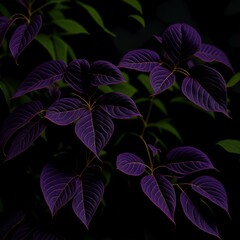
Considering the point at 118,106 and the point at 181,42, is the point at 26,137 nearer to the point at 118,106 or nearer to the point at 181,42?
the point at 118,106

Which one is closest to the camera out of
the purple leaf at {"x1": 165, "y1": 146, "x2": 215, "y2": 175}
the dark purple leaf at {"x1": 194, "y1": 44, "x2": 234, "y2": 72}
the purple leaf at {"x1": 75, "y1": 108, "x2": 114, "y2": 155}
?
the purple leaf at {"x1": 75, "y1": 108, "x2": 114, "y2": 155}

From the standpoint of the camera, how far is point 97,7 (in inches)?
60.3

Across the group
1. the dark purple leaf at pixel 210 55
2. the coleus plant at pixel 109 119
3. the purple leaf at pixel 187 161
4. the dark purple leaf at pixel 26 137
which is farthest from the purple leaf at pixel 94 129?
the dark purple leaf at pixel 210 55

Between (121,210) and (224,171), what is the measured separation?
378 millimetres

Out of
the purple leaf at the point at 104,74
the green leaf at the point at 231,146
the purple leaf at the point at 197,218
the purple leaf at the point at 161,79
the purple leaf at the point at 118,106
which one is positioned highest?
the purple leaf at the point at 161,79

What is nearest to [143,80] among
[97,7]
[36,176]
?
[97,7]

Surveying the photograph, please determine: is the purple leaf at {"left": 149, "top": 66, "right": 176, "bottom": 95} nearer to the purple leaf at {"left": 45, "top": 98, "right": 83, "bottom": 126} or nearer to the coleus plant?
the coleus plant

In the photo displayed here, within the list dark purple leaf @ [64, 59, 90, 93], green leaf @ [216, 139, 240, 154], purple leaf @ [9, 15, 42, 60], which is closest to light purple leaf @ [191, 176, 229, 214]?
green leaf @ [216, 139, 240, 154]

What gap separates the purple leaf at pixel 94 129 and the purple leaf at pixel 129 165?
97 millimetres

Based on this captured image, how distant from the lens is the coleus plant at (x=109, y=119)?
0.98m

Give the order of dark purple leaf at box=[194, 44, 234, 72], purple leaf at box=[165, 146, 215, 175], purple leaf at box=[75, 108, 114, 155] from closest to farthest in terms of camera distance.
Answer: purple leaf at box=[75, 108, 114, 155]
purple leaf at box=[165, 146, 215, 175]
dark purple leaf at box=[194, 44, 234, 72]

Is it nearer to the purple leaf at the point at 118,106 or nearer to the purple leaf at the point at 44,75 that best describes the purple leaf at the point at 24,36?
the purple leaf at the point at 44,75

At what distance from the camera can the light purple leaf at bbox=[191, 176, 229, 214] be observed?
104 centimetres

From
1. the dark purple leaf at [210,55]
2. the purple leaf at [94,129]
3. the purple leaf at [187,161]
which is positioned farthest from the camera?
the dark purple leaf at [210,55]
